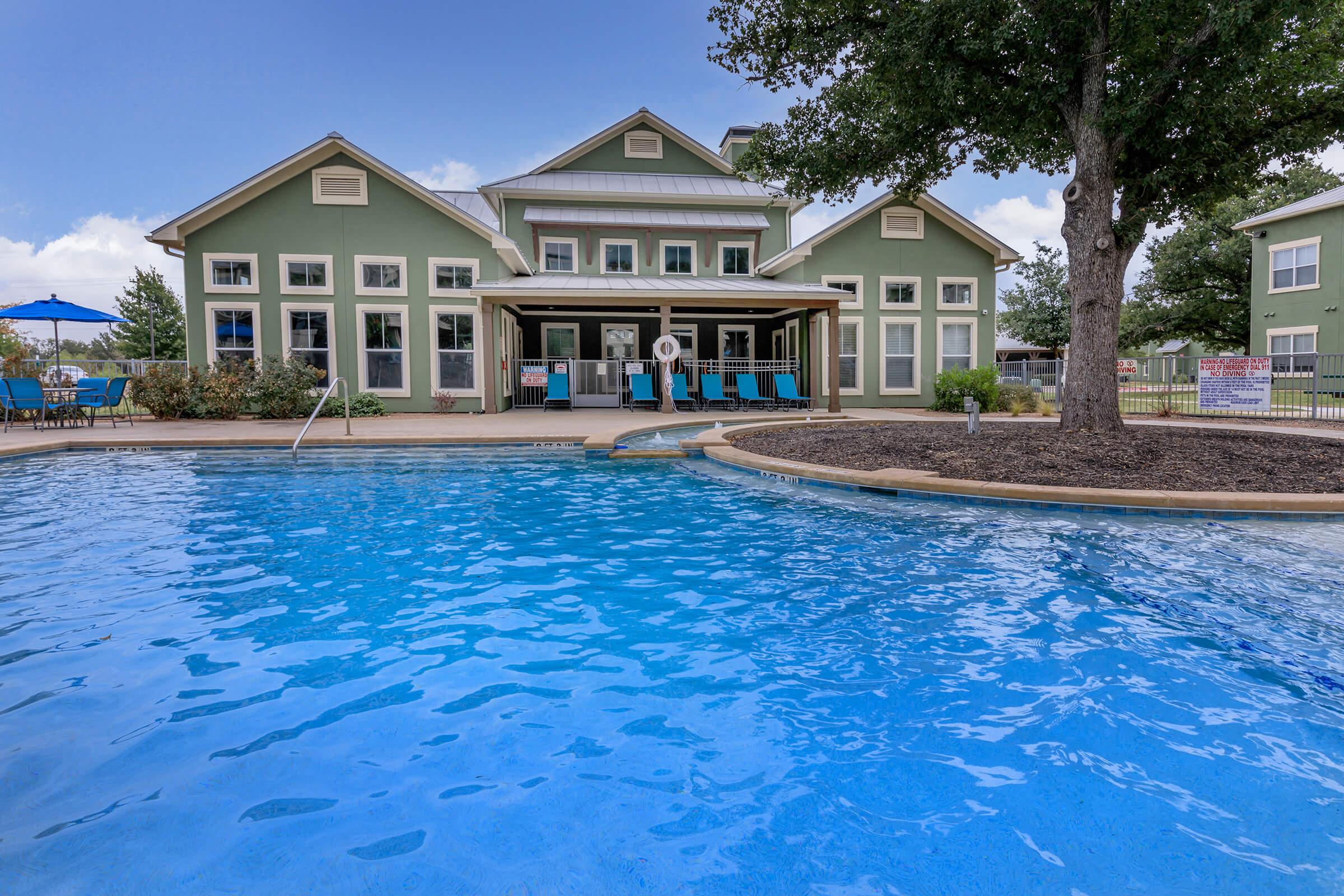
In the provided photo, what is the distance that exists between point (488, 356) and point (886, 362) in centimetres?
1066

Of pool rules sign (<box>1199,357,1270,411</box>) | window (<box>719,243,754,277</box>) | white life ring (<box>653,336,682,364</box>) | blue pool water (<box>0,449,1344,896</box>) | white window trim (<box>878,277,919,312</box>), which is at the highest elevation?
window (<box>719,243,754,277</box>)

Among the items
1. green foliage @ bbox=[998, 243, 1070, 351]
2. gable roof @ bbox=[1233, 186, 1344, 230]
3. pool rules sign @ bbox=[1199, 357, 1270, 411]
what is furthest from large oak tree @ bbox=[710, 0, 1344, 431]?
green foliage @ bbox=[998, 243, 1070, 351]

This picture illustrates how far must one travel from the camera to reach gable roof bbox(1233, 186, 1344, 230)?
20203mm

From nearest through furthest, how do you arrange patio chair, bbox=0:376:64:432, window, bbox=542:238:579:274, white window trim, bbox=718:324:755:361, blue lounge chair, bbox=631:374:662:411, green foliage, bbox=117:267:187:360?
patio chair, bbox=0:376:64:432, blue lounge chair, bbox=631:374:662:411, window, bbox=542:238:579:274, white window trim, bbox=718:324:755:361, green foliage, bbox=117:267:187:360

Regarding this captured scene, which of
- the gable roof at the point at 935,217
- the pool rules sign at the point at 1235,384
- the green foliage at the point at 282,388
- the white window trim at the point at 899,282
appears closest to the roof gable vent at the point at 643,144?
the gable roof at the point at 935,217

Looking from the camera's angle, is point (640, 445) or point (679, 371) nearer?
point (640, 445)

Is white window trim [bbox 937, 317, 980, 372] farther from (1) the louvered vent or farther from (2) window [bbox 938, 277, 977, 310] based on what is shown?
(1) the louvered vent

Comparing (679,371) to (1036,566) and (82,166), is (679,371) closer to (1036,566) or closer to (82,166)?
(1036,566)

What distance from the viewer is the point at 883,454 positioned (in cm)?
834

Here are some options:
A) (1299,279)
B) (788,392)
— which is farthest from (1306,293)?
(788,392)

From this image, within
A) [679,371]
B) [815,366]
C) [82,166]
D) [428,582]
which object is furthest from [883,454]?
[82,166]

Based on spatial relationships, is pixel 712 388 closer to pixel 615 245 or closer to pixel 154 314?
pixel 615 245

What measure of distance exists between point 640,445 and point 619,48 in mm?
15309

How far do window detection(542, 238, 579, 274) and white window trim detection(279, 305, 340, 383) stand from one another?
581cm
